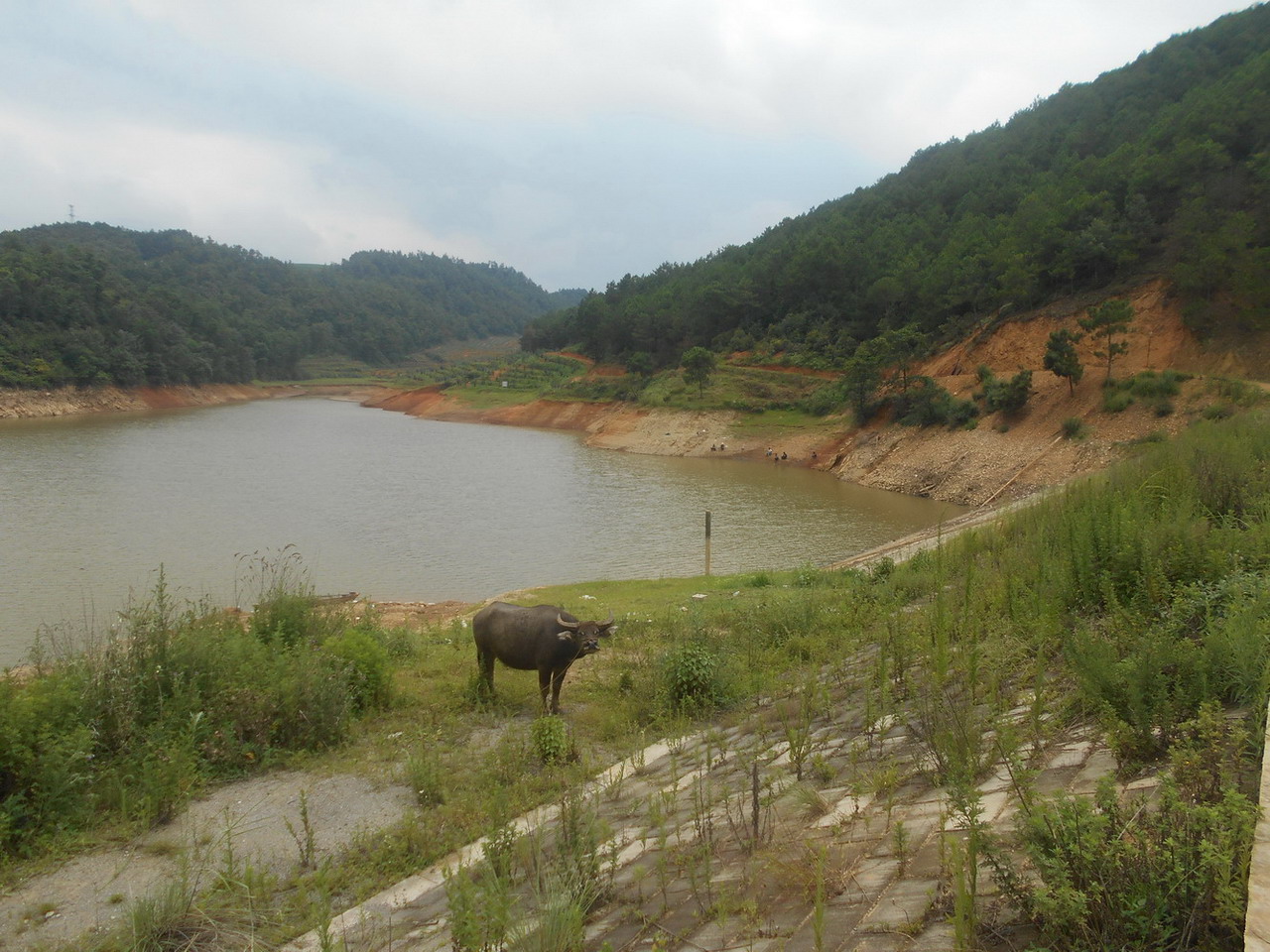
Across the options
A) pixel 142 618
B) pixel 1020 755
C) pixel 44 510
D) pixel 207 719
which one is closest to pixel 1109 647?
pixel 1020 755

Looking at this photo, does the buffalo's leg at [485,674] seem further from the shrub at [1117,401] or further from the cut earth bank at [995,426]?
the shrub at [1117,401]

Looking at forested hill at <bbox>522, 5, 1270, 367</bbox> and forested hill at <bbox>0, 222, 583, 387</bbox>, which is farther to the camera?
forested hill at <bbox>0, 222, 583, 387</bbox>

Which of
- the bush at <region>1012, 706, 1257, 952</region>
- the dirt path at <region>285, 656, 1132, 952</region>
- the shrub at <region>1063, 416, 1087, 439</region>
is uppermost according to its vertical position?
the shrub at <region>1063, 416, 1087, 439</region>

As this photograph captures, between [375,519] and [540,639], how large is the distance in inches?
747

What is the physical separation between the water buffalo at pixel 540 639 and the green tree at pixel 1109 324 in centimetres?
3310

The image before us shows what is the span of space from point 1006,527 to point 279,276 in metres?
159

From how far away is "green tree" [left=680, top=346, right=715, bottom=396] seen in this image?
55.3 m

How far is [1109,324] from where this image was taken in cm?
3322

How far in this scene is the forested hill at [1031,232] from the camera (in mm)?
34156

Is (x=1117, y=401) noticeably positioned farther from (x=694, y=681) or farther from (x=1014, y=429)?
(x=694, y=681)

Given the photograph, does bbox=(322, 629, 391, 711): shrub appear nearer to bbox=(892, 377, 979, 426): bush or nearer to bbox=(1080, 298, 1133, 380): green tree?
bbox=(1080, 298, 1133, 380): green tree

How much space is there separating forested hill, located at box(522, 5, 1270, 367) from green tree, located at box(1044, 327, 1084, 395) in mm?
4895

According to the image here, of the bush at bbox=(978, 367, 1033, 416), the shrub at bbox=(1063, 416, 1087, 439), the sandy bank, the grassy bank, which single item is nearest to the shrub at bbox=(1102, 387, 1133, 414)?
the shrub at bbox=(1063, 416, 1087, 439)

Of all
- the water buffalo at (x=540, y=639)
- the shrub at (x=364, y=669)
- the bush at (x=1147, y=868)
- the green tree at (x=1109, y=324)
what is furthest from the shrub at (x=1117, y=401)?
the bush at (x=1147, y=868)
